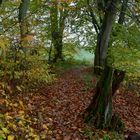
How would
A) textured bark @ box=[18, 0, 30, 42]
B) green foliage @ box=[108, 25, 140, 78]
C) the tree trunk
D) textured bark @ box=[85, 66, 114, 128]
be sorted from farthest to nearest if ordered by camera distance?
1. the tree trunk
2. green foliage @ box=[108, 25, 140, 78]
3. textured bark @ box=[18, 0, 30, 42]
4. textured bark @ box=[85, 66, 114, 128]

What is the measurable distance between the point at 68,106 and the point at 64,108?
32cm

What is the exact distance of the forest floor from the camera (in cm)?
724

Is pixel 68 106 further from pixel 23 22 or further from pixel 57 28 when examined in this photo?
pixel 57 28

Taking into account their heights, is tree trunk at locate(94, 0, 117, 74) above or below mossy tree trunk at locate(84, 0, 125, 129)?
above

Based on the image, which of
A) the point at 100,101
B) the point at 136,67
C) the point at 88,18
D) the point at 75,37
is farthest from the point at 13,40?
the point at 75,37

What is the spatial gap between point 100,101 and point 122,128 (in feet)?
2.99

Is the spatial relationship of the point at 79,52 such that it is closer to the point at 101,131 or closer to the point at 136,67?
the point at 136,67

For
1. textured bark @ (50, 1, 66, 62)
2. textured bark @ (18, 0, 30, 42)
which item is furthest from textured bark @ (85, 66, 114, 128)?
textured bark @ (50, 1, 66, 62)

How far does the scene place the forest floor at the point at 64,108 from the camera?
7237 millimetres

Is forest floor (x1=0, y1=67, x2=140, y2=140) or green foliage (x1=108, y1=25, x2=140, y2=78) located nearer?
forest floor (x1=0, y1=67, x2=140, y2=140)

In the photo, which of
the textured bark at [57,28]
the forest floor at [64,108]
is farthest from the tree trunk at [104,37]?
the textured bark at [57,28]

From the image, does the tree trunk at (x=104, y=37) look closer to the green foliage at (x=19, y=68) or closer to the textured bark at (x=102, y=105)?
the green foliage at (x=19, y=68)

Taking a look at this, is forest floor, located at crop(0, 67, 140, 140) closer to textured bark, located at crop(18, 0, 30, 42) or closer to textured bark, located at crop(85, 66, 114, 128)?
textured bark, located at crop(85, 66, 114, 128)

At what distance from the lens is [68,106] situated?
10.1 m
